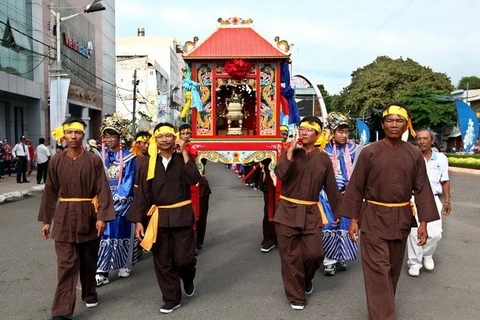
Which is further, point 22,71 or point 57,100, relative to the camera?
point 22,71

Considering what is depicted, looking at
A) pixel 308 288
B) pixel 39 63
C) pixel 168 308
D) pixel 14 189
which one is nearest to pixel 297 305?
pixel 308 288

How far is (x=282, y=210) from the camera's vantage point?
4395mm

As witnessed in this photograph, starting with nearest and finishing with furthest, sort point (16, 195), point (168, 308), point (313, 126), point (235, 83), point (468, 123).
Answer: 1. point (168, 308)
2. point (313, 126)
3. point (235, 83)
4. point (16, 195)
5. point (468, 123)

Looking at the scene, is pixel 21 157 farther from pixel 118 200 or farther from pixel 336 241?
pixel 336 241

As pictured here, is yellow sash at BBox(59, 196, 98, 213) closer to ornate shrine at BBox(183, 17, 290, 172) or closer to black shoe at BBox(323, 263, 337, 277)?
ornate shrine at BBox(183, 17, 290, 172)

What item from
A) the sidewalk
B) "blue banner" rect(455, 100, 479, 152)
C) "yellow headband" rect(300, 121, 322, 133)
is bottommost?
the sidewalk

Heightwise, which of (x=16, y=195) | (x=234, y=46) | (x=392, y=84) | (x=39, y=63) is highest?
(x=392, y=84)

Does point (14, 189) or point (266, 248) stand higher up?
point (14, 189)


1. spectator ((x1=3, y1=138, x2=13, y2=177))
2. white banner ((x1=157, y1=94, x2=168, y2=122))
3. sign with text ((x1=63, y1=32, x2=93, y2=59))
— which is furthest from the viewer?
white banner ((x1=157, y1=94, x2=168, y2=122))

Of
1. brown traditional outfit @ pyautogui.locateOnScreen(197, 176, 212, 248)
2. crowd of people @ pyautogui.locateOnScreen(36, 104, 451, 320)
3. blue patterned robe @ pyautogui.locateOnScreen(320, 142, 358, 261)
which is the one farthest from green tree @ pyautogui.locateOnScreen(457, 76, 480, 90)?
crowd of people @ pyautogui.locateOnScreen(36, 104, 451, 320)

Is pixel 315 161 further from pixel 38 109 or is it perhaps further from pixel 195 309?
pixel 38 109

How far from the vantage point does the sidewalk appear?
1176cm

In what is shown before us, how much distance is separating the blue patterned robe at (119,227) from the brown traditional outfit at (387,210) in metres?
2.63

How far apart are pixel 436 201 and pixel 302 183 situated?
195 cm
